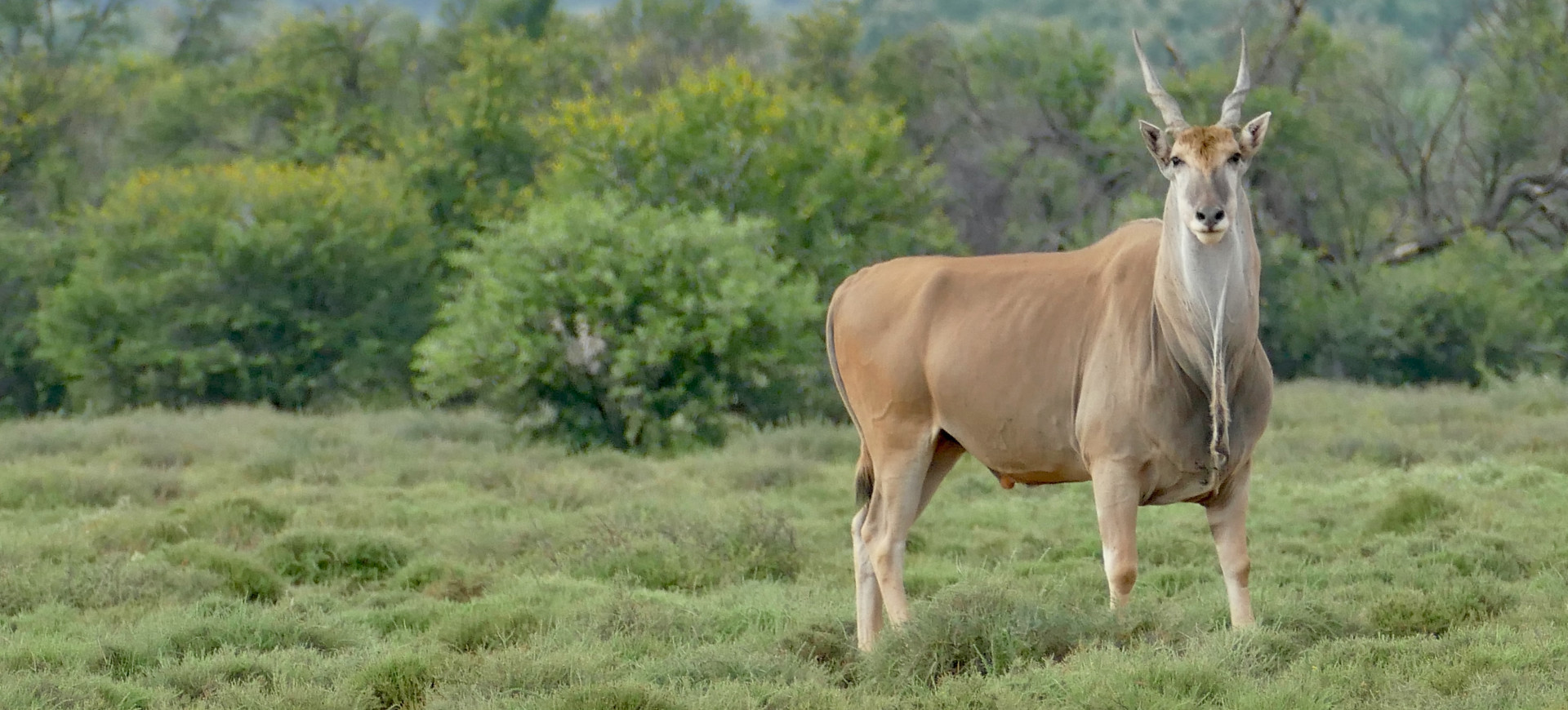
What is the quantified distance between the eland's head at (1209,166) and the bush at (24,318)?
24.5 metres

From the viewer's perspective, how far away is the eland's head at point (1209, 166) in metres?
6.66

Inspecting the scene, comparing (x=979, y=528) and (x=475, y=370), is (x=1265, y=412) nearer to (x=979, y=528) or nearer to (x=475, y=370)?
(x=979, y=528)

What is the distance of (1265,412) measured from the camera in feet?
24.0

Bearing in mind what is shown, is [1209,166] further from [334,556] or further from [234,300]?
[234,300]

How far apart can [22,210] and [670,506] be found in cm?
2611

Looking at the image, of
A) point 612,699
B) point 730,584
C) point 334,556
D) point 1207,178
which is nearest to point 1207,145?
point 1207,178

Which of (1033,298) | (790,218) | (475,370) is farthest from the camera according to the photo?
(790,218)

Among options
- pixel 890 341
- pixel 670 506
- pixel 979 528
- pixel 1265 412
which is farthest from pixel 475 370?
pixel 1265 412

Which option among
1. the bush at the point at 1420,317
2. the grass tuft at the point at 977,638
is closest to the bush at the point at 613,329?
the grass tuft at the point at 977,638

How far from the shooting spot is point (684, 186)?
2288 centimetres

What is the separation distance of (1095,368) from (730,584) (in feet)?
10.6

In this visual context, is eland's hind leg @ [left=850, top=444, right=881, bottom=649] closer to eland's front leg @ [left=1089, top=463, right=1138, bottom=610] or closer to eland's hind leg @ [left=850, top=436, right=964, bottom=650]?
eland's hind leg @ [left=850, top=436, right=964, bottom=650]

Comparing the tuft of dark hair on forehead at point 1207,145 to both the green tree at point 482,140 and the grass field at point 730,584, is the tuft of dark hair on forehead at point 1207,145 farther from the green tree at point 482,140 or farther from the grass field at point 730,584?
the green tree at point 482,140

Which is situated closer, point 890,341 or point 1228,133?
point 1228,133
